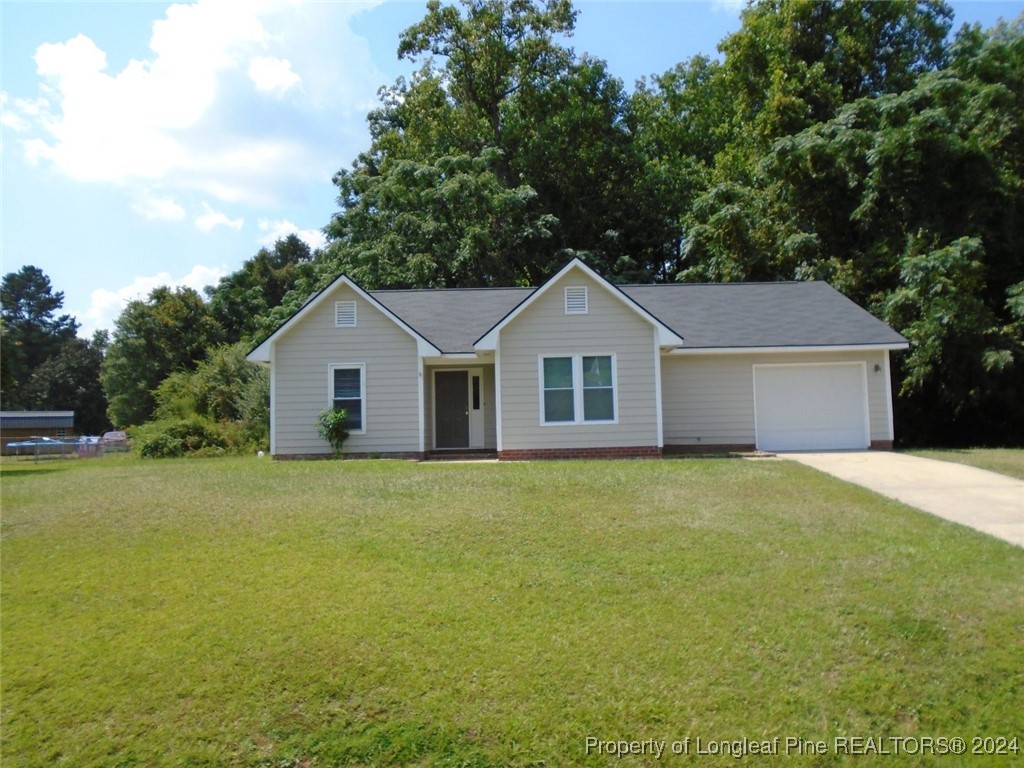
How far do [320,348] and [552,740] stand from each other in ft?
48.6

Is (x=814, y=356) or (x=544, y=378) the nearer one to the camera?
(x=544, y=378)

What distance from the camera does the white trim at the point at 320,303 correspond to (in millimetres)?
18141

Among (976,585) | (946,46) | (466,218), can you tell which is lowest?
(976,585)

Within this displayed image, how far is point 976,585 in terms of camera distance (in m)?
6.94

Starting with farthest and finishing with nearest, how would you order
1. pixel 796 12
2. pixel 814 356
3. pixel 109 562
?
pixel 796 12
pixel 814 356
pixel 109 562

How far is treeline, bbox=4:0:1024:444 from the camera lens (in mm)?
21750

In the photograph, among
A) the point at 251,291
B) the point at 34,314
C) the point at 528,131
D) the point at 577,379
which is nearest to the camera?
the point at 577,379

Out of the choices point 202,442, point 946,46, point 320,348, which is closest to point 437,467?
point 320,348

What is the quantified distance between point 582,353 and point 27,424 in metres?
48.6

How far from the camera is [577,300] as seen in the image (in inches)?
682

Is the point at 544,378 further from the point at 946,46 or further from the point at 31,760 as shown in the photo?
the point at 946,46

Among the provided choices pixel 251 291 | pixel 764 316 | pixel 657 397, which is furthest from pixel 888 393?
pixel 251 291

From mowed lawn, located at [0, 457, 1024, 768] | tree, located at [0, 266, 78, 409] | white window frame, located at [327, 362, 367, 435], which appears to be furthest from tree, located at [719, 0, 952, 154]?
tree, located at [0, 266, 78, 409]

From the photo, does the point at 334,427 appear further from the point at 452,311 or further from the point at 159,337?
the point at 159,337
